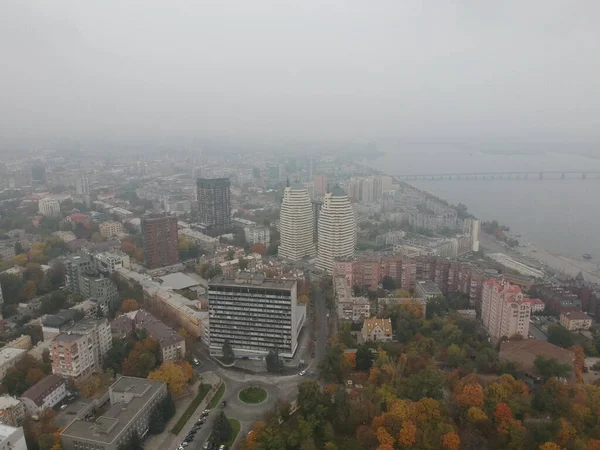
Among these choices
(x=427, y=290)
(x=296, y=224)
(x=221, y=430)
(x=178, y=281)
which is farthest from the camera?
(x=296, y=224)

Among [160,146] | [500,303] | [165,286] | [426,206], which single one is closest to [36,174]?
[160,146]

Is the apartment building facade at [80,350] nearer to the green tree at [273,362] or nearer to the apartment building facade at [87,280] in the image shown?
the apartment building facade at [87,280]

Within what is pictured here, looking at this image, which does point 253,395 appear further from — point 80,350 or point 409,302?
point 409,302

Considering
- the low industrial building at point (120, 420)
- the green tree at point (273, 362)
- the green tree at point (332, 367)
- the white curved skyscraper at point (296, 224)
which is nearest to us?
the low industrial building at point (120, 420)

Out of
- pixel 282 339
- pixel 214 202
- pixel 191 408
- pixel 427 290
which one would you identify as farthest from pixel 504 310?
pixel 214 202

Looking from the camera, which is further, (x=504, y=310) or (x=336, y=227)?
(x=336, y=227)

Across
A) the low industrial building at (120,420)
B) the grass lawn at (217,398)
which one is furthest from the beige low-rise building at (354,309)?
the low industrial building at (120,420)
